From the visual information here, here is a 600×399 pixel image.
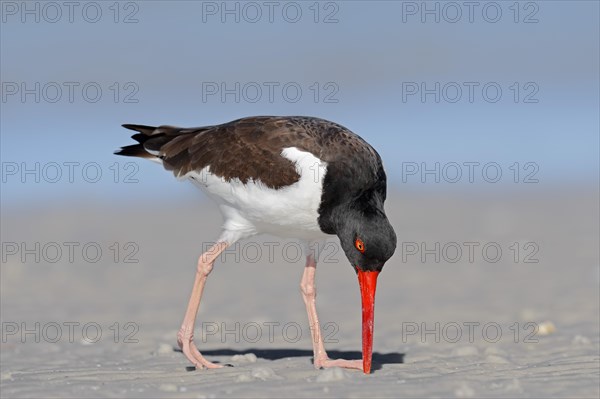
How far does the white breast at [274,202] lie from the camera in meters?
7.55

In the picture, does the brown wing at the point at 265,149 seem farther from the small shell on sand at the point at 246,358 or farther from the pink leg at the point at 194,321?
the small shell on sand at the point at 246,358

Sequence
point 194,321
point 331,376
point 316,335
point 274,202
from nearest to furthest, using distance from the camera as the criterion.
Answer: point 331,376
point 274,202
point 316,335
point 194,321

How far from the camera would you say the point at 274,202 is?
7699mm

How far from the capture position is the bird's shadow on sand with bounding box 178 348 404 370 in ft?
27.2

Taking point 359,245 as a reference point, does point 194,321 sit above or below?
below

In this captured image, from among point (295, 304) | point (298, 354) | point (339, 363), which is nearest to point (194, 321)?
point (298, 354)

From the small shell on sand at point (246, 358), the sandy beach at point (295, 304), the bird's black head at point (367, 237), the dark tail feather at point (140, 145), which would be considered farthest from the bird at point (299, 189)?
the sandy beach at point (295, 304)

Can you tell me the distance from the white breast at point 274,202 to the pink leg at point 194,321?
27 centimetres

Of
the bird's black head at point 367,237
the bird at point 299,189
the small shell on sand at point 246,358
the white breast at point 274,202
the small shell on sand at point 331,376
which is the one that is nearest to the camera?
the small shell on sand at point 331,376

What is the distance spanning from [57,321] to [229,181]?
374 centimetres

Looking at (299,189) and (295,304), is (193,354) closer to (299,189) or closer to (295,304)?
(299,189)

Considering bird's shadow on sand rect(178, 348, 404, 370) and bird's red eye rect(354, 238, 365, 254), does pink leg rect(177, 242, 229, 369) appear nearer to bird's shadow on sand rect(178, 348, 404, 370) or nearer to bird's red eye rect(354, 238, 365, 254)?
bird's shadow on sand rect(178, 348, 404, 370)

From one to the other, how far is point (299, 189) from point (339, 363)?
1505 mm

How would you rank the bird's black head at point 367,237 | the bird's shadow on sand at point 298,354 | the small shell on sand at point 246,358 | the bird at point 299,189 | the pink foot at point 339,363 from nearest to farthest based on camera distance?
1. the bird's black head at point 367,237
2. the bird at point 299,189
3. the pink foot at point 339,363
4. the small shell on sand at point 246,358
5. the bird's shadow on sand at point 298,354
